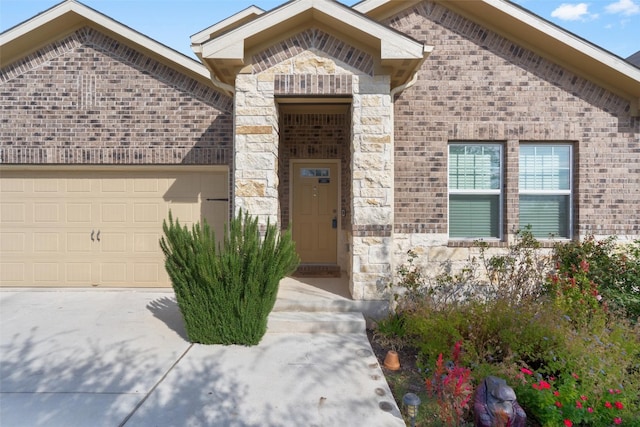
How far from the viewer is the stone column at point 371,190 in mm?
4777

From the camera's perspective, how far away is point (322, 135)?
6.75m

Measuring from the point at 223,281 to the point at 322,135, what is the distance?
12.4 ft

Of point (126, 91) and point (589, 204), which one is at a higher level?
point (126, 91)

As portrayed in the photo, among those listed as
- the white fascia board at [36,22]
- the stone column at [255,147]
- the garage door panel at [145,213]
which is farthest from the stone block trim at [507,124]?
the white fascia board at [36,22]

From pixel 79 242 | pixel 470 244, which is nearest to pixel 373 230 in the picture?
pixel 470 244

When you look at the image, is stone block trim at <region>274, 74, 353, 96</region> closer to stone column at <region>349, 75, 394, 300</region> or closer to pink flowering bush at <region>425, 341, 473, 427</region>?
stone column at <region>349, 75, 394, 300</region>

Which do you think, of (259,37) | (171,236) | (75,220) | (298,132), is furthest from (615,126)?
(75,220)

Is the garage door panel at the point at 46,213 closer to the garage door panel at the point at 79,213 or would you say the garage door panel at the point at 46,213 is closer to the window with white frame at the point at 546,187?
the garage door panel at the point at 79,213

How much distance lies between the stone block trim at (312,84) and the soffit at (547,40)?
1.66 metres

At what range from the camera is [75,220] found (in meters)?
6.52

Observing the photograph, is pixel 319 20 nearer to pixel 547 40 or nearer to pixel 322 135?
pixel 322 135

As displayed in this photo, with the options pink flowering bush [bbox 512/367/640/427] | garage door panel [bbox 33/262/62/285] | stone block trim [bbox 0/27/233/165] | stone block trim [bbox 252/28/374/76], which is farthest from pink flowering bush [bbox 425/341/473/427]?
garage door panel [bbox 33/262/62/285]

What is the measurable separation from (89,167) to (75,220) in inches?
41.7

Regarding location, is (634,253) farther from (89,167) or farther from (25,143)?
(25,143)
